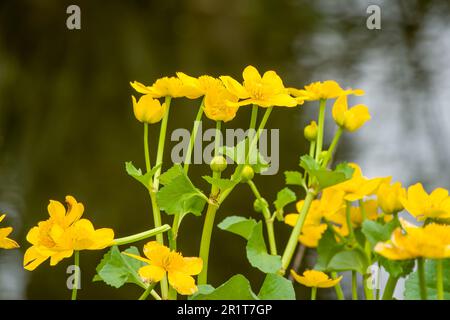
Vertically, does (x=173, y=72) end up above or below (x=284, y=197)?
above

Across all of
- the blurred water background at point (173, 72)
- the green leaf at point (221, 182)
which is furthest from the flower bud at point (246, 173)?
the blurred water background at point (173, 72)

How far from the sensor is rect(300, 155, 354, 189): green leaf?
1.25ft

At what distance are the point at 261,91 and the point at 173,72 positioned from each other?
1.76 metres

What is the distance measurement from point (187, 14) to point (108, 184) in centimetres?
63

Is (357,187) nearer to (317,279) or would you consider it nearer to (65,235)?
(317,279)

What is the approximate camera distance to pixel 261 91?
0.39 meters

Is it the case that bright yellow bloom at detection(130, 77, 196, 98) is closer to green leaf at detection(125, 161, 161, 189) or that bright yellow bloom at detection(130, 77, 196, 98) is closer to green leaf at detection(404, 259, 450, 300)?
green leaf at detection(125, 161, 161, 189)

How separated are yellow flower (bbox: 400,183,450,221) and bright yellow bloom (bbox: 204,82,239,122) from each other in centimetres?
11

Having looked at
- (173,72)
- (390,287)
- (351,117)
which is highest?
(173,72)

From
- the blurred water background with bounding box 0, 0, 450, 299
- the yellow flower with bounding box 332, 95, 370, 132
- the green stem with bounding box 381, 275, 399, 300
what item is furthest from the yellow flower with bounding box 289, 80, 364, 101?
the blurred water background with bounding box 0, 0, 450, 299

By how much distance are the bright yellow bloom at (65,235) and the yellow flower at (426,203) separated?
0.15m

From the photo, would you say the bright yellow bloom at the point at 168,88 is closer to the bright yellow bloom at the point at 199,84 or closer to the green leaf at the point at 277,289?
the bright yellow bloom at the point at 199,84

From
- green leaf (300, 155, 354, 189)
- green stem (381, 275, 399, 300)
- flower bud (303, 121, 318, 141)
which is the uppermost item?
flower bud (303, 121, 318, 141)

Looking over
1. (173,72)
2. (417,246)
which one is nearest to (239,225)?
(417,246)
